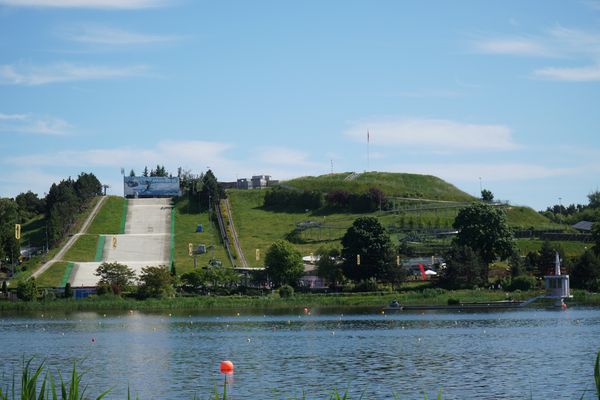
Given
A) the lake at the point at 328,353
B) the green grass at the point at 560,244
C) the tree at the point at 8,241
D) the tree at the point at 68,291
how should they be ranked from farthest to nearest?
the green grass at the point at 560,244 → the tree at the point at 8,241 → the tree at the point at 68,291 → the lake at the point at 328,353

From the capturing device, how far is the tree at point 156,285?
416ft

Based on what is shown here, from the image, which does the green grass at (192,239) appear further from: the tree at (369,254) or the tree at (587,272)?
the tree at (587,272)

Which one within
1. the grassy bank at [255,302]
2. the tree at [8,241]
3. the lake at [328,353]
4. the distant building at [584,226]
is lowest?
the lake at [328,353]

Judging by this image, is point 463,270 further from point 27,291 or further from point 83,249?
point 83,249

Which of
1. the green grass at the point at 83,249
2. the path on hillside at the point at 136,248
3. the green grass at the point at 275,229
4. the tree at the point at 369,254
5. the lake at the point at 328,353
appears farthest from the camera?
the green grass at the point at 275,229

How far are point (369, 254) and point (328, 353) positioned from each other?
6480 centimetres

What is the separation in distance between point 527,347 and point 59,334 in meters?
40.9

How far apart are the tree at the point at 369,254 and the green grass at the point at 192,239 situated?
94.8 ft

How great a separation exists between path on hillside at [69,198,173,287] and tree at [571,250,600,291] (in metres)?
63.7

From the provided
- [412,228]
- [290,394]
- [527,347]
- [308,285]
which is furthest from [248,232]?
[290,394]

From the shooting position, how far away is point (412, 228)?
167m

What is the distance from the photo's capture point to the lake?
4547 cm

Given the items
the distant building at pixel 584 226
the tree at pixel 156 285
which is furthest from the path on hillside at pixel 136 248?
the distant building at pixel 584 226

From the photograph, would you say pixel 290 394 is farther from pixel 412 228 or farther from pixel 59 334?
pixel 412 228
